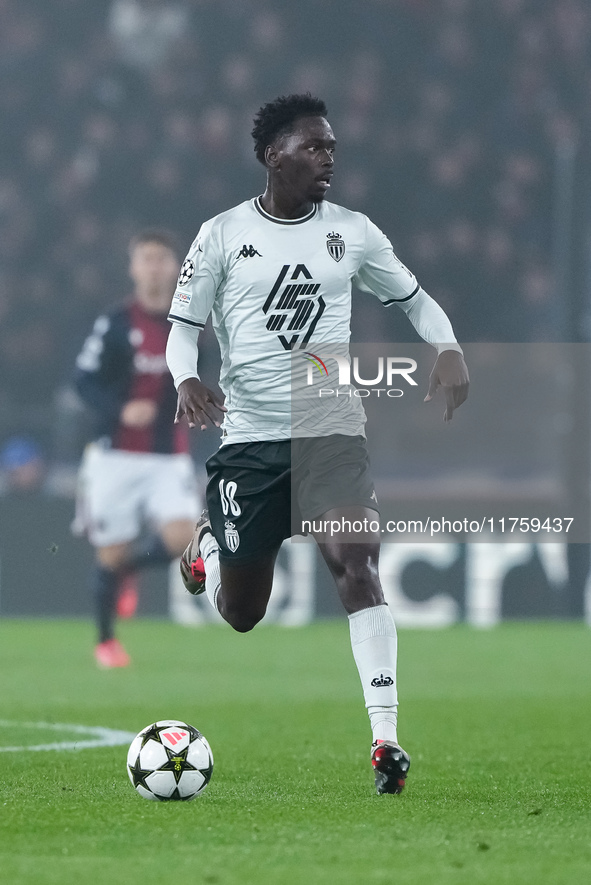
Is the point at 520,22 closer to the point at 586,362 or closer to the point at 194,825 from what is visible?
the point at 586,362

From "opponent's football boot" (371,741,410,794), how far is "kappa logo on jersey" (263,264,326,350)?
129cm

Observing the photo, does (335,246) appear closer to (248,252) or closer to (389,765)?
(248,252)

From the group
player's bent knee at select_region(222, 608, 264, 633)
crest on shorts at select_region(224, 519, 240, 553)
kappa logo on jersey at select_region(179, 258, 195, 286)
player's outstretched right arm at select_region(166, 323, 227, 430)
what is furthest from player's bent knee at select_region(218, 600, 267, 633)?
kappa logo on jersey at select_region(179, 258, 195, 286)

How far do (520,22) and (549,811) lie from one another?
12.1 metres

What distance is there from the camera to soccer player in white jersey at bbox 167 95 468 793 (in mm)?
4398

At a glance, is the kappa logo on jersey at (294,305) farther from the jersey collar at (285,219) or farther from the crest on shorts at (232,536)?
the crest on shorts at (232,536)

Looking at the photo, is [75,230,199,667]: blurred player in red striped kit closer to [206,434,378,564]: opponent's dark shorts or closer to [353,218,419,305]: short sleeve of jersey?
[206,434,378,564]: opponent's dark shorts

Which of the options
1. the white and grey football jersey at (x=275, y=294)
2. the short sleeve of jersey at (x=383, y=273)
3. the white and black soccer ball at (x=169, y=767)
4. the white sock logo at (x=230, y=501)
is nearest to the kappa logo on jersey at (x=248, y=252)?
the white and grey football jersey at (x=275, y=294)

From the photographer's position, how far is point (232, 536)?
4609mm

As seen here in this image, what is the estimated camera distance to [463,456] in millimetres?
11656

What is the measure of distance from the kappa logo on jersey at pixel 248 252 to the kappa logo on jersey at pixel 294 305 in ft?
0.34

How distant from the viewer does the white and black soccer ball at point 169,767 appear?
3861 millimetres

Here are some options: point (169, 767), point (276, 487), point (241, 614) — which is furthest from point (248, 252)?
point (169, 767)

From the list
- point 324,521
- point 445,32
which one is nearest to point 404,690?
point 324,521
